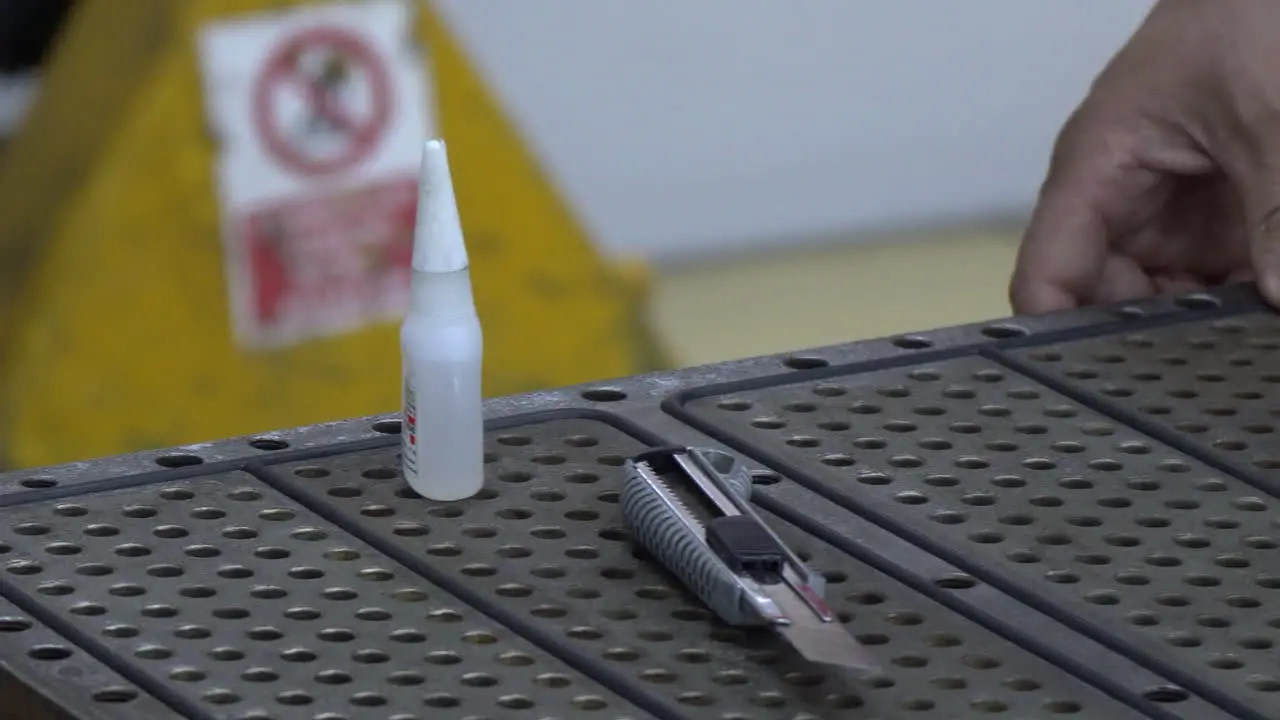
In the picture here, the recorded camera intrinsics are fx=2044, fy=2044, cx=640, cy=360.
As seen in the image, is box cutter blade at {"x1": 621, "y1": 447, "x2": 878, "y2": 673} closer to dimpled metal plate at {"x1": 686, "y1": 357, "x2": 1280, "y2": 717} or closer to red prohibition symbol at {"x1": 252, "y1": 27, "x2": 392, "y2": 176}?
dimpled metal plate at {"x1": 686, "y1": 357, "x2": 1280, "y2": 717}

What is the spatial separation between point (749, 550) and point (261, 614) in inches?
7.6

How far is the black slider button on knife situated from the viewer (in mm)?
796

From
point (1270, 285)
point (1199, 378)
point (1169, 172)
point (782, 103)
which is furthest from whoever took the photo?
point (782, 103)

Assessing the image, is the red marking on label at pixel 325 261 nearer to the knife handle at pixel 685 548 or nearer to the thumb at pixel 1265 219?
the thumb at pixel 1265 219

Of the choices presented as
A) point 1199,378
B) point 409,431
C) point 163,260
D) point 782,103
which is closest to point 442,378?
point 409,431

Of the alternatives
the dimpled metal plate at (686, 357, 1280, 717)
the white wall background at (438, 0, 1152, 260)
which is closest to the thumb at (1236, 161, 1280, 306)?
the dimpled metal plate at (686, 357, 1280, 717)

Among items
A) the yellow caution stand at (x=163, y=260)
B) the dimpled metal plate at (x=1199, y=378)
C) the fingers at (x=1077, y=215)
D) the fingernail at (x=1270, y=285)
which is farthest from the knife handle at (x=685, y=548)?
the yellow caution stand at (x=163, y=260)

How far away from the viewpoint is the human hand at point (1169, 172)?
1245 millimetres

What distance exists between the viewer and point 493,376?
92.1 inches

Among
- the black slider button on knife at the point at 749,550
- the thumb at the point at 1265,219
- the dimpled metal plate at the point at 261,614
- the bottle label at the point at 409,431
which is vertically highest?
the thumb at the point at 1265,219

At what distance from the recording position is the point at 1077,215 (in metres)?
1.37

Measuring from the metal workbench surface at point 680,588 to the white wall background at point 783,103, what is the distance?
256cm

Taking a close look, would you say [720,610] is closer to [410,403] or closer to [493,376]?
[410,403]

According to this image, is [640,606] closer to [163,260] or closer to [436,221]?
[436,221]
